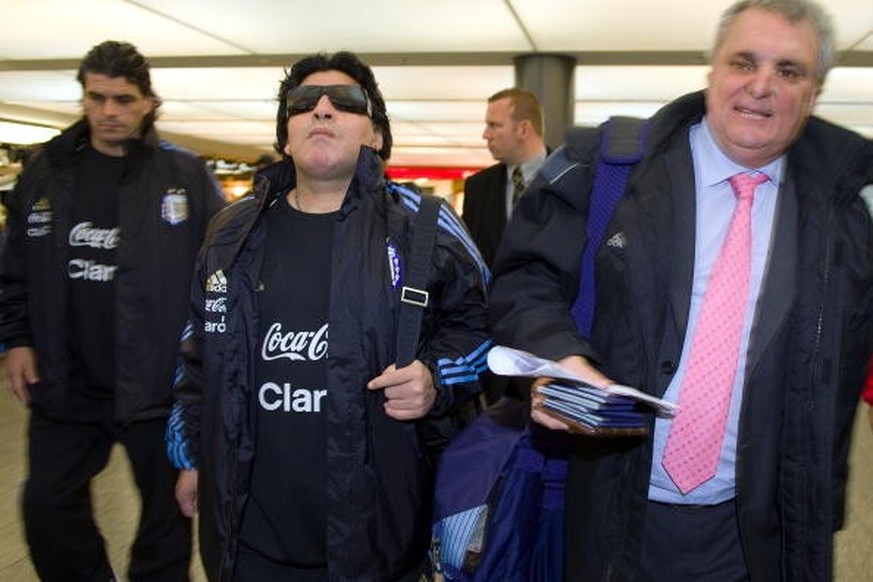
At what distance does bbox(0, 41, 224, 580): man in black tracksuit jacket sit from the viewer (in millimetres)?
2312

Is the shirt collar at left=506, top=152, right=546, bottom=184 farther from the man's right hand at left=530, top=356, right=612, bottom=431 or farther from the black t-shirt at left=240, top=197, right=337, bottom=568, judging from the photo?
the man's right hand at left=530, top=356, right=612, bottom=431

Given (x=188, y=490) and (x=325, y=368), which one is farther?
(x=188, y=490)

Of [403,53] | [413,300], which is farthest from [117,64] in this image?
[403,53]

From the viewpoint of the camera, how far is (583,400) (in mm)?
1202

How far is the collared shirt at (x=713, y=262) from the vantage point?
56.9 inches

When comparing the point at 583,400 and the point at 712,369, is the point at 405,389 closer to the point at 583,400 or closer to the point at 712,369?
the point at 583,400

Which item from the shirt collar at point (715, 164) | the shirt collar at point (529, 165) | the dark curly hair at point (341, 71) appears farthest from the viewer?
the shirt collar at point (529, 165)

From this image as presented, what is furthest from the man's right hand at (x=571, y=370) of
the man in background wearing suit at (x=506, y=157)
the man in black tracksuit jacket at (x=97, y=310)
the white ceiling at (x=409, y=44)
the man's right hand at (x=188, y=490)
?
the white ceiling at (x=409, y=44)

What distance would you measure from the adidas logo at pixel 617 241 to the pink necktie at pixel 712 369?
0.64 ft

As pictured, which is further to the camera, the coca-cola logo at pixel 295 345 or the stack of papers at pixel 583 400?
the coca-cola logo at pixel 295 345

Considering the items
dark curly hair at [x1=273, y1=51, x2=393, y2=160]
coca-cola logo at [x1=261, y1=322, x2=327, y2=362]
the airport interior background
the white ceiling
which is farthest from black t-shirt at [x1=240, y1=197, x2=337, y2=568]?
the white ceiling

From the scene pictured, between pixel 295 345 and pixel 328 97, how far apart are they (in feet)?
1.85

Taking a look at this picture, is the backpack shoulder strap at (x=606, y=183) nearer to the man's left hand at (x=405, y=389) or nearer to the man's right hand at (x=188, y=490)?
the man's left hand at (x=405, y=389)

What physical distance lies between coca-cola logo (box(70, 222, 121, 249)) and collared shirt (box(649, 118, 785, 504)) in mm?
1722
